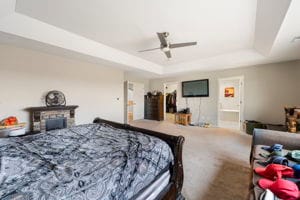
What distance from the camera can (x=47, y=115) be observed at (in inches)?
139

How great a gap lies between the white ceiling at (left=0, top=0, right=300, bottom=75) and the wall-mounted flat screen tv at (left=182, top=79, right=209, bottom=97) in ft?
6.60

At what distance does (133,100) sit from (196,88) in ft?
9.93

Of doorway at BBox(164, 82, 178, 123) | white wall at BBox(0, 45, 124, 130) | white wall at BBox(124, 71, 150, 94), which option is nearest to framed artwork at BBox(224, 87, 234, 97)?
doorway at BBox(164, 82, 178, 123)

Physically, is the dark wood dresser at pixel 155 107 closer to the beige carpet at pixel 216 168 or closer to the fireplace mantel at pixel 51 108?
the beige carpet at pixel 216 168

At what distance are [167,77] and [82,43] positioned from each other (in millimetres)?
4359

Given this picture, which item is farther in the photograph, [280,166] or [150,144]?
[150,144]

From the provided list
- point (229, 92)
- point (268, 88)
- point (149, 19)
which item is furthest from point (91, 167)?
point (229, 92)

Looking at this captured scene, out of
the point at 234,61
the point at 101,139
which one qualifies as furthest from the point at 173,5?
the point at 234,61

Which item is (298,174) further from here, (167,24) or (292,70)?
(292,70)

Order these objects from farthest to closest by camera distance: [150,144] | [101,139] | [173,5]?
1. [173,5]
2. [101,139]
3. [150,144]

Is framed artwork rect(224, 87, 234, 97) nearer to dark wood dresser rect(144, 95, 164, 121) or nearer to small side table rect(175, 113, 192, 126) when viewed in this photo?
small side table rect(175, 113, 192, 126)

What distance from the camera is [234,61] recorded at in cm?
439

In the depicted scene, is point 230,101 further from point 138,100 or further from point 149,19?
point 149,19

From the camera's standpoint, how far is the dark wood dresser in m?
6.99
